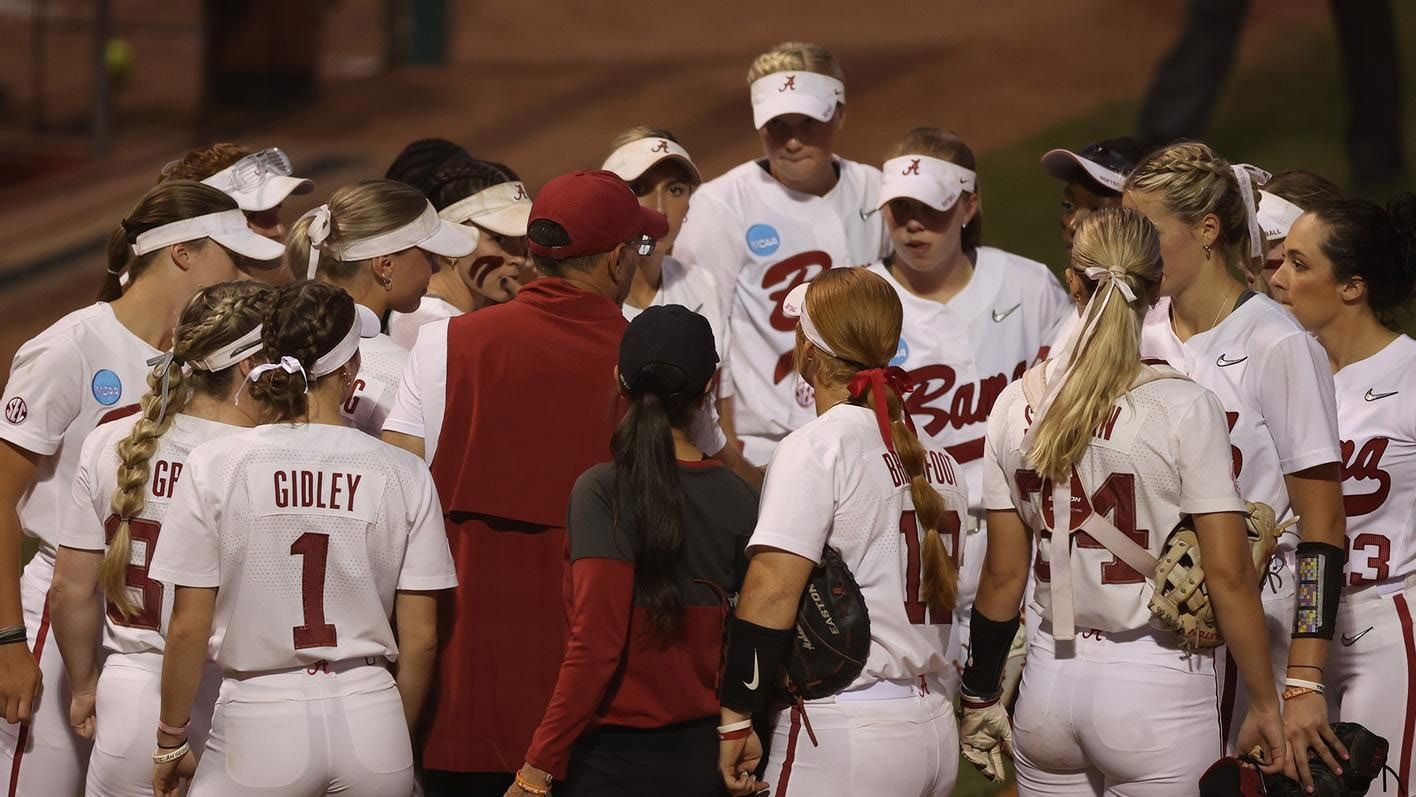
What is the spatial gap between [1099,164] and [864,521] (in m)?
1.86

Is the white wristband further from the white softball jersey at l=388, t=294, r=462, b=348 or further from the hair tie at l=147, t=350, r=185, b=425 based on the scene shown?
the white softball jersey at l=388, t=294, r=462, b=348

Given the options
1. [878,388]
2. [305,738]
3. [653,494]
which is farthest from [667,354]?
[305,738]

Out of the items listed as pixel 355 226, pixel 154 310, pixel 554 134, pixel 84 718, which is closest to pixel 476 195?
pixel 355 226

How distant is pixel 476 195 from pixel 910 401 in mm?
1417

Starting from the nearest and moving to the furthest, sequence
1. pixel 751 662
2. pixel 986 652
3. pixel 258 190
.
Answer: pixel 751 662 → pixel 986 652 → pixel 258 190

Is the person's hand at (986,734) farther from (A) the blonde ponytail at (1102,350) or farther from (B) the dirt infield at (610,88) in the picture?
(B) the dirt infield at (610,88)

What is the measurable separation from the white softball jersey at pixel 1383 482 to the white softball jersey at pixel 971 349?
106 cm

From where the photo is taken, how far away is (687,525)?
3.22 metres

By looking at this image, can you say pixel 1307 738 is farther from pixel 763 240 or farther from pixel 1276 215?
pixel 763 240

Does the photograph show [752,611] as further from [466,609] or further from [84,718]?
[84,718]

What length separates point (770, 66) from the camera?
5.28m

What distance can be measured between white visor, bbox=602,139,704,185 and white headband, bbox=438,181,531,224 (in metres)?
0.38

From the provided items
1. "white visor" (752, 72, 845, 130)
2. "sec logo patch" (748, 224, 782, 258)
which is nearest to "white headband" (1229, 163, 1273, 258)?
"white visor" (752, 72, 845, 130)

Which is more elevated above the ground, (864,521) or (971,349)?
(971,349)
